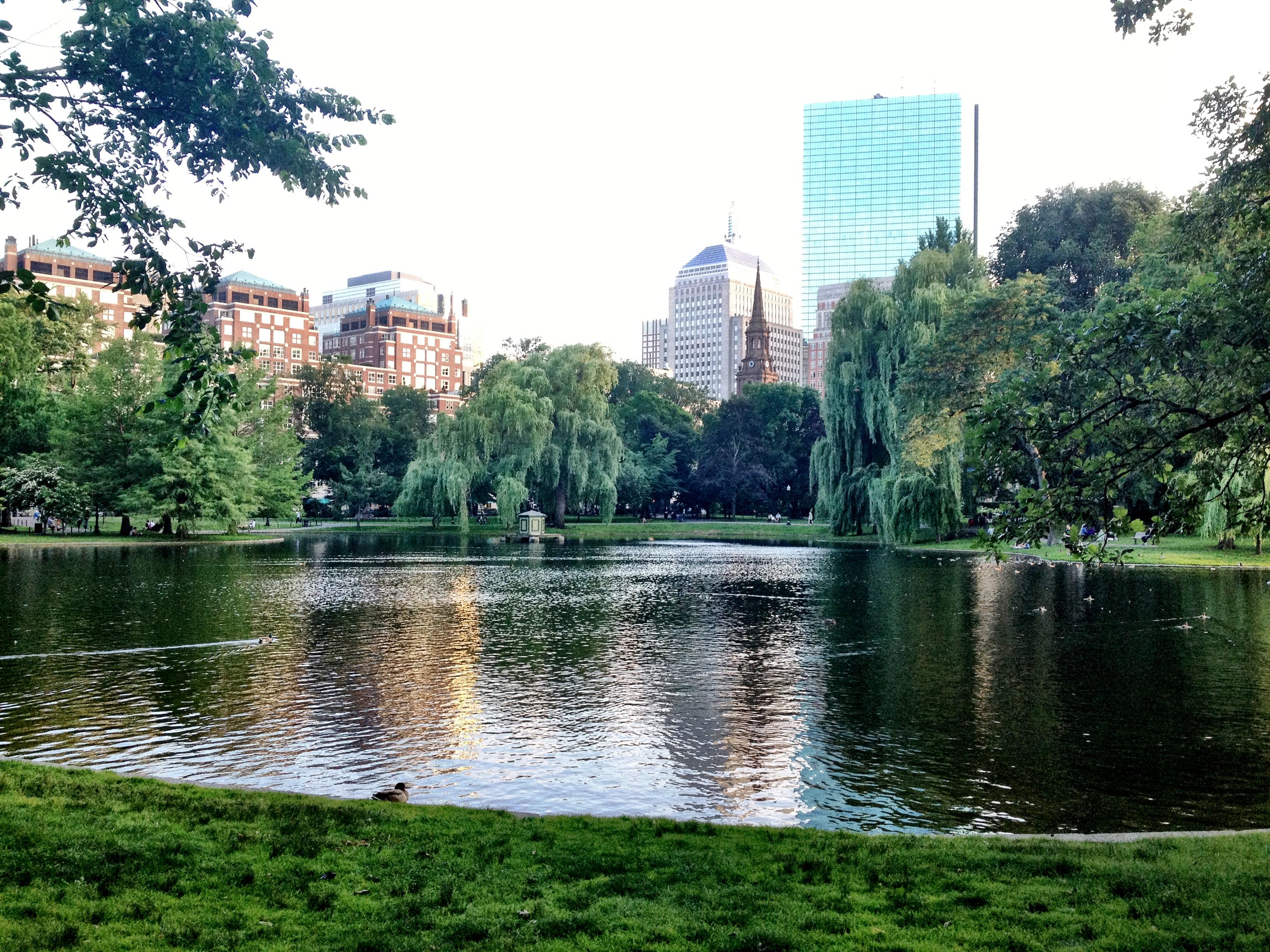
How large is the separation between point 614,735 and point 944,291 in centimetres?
4558

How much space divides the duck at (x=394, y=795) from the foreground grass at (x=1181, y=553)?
3169cm

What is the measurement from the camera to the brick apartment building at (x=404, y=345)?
181 metres

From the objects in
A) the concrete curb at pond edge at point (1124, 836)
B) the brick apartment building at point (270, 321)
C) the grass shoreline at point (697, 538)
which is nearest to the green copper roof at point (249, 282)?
the brick apartment building at point (270, 321)

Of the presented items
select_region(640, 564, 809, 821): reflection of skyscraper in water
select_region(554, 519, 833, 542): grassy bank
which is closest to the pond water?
select_region(640, 564, 809, 821): reflection of skyscraper in water

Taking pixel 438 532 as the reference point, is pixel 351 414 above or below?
above

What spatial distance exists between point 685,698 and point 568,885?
346 inches

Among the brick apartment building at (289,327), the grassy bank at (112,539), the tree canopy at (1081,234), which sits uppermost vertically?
the brick apartment building at (289,327)

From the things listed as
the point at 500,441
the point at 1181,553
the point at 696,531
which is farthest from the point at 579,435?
the point at 1181,553

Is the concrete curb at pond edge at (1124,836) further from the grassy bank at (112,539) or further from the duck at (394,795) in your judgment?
the grassy bank at (112,539)

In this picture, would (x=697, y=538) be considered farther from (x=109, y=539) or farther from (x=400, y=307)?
(x=400, y=307)

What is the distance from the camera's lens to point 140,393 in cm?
6066

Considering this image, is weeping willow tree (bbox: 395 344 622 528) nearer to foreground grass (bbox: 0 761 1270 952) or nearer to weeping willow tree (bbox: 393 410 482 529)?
weeping willow tree (bbox: 393 410 482 529)

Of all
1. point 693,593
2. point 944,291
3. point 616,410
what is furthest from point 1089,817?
point 616,410

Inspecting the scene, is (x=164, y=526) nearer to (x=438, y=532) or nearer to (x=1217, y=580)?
(x=438, y=532)
